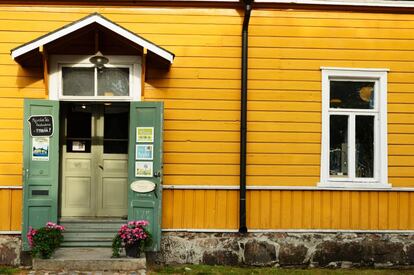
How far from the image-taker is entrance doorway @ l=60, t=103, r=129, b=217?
8.71 metres

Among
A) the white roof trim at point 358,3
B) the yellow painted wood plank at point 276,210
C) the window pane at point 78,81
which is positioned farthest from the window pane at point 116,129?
the white roof trim at point 358,3

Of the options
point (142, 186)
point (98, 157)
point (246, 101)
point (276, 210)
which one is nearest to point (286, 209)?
point (276, 210)

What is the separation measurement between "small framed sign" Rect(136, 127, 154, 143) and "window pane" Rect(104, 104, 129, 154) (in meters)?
0.90

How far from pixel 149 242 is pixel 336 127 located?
362 centimetres

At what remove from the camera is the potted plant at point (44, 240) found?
7.44 meters

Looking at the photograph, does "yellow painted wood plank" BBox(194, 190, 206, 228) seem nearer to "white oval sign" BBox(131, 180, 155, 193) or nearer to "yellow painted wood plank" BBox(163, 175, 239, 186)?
"yellow painted wood plank" BBox(163, 175, 239, 186)

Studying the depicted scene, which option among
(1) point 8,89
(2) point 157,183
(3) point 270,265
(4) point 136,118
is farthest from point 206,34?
(3) point 270,265

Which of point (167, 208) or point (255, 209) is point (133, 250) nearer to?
point (167, 208)

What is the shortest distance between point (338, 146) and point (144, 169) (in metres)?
3.27

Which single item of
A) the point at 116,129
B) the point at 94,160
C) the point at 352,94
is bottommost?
the point at 94,160

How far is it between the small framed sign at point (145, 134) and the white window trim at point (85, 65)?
0.56 m

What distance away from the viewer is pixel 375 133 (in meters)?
8.53

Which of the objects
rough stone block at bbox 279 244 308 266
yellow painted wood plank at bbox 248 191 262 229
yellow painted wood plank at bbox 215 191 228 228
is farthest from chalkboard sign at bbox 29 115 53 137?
rough stone block at bbox 279 244 308 266

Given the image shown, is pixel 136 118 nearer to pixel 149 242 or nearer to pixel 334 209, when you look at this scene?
pixel 149 242
